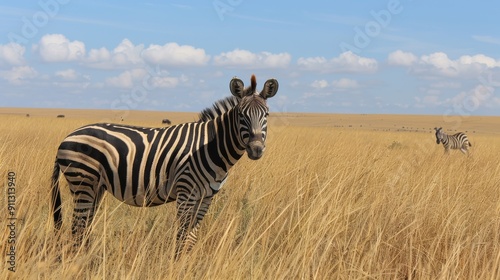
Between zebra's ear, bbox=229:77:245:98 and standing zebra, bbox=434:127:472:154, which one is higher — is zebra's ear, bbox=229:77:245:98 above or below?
above

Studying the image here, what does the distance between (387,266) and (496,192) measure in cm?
287

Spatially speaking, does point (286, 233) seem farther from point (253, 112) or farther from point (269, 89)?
point (269, 89)

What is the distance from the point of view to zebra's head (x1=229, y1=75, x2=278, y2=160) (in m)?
3.67

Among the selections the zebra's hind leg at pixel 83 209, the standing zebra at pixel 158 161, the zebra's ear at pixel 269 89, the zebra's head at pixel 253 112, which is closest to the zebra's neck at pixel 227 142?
the standing zebra at pixel 158 161

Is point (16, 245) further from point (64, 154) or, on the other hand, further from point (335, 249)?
point (335, 249)

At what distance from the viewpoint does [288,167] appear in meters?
6.45

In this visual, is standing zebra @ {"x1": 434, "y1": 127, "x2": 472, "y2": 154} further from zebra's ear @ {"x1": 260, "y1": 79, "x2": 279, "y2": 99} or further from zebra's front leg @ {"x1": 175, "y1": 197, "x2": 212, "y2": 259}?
zebra's front leg @ {"x1": 175, "y1": 197, "x2": 212, "y2": 259}

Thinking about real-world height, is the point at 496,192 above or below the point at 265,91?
below

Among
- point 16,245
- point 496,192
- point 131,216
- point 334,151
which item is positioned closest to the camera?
point 16,245

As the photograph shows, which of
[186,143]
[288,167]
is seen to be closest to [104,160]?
[186,143]

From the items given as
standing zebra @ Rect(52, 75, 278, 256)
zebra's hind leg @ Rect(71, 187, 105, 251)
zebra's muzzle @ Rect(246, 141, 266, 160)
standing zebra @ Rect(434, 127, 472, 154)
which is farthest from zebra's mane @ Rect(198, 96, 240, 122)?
standing zebra @ Rect(434, 127, 472, 154)

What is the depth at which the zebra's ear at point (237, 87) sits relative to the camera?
389cm

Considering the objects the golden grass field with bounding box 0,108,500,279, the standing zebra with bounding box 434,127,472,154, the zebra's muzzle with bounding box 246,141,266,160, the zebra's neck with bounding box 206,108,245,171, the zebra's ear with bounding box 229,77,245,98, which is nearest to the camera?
the golden grass field with bounding box 0,108,500,279

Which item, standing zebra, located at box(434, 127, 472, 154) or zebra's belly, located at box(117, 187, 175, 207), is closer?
zebra's belly, located at box(117, 187, 175, 207)
